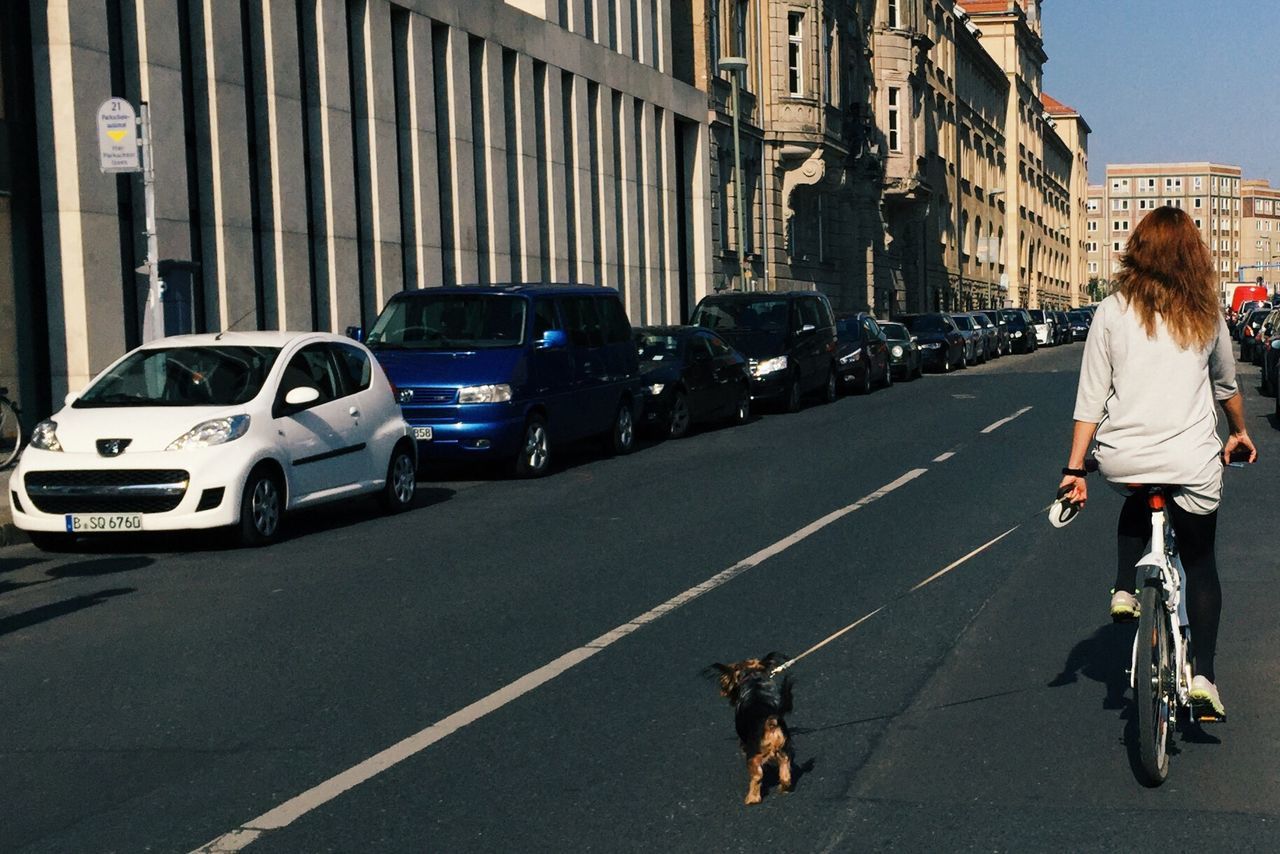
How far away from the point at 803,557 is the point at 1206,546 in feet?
17.0

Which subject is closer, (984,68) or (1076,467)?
(1076,467)

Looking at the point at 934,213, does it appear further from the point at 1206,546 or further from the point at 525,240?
the point at 1206,546

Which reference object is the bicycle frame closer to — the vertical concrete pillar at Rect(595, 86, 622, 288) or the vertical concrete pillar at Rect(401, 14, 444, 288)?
the vertical concrete pillar at Rect(401, 14, 444, 288)

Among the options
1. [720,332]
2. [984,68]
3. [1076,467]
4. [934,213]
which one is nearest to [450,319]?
[720,332]

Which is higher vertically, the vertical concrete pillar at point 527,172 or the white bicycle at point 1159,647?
the vertical concrete pillar at point 527,172

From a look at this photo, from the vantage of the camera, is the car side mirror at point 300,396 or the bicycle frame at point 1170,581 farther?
the car side mirror at point 300,396

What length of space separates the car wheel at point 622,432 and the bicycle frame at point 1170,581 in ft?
46.3

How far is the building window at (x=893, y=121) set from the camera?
64.9 metres

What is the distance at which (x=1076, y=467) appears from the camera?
233 inches

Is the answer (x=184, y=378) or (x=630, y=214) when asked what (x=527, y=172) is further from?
(x=184, y=378)

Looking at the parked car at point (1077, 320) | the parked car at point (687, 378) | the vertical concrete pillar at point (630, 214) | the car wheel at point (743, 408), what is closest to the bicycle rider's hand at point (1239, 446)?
the parked car at point (687, 378)

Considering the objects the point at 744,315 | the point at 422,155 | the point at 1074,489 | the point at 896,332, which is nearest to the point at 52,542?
the point at 1074,489

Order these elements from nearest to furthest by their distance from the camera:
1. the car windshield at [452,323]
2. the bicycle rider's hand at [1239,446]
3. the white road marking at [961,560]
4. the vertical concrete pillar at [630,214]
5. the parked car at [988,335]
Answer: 1. the bicycle rider's hand at [1239,446]
2. the white road marking at [961,560]
3. the car windshield at [452,323]
4. the vertical concrete pillar at [630,214]
5. the parked car at [988,335]

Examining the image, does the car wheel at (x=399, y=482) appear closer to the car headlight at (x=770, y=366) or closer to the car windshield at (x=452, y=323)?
the car windshield at (x=452, y=323)
